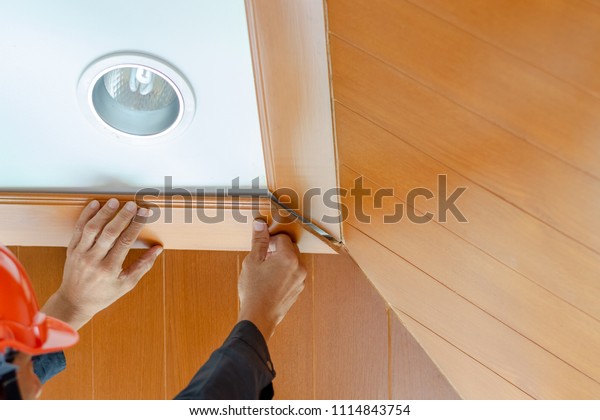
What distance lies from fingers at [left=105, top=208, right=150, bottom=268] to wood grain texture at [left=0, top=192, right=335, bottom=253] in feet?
0.06

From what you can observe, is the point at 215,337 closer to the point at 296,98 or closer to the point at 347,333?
the point at 347,333

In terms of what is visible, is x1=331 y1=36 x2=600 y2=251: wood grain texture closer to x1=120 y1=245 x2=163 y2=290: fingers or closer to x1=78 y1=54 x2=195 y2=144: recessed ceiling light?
x1=78 y1=54 x2=195 y2=144: recessed ceiling light

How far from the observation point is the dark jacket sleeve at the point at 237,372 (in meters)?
0.74

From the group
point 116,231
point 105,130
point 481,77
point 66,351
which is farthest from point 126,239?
point 481,77

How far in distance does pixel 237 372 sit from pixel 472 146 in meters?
0.40

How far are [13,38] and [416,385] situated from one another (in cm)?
84

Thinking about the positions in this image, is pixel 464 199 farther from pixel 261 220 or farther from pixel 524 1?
pixel 261 220

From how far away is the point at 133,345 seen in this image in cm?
120

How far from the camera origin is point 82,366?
1206 millimetres

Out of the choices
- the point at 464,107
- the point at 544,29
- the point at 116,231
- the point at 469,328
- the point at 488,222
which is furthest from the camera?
the point at 116,231

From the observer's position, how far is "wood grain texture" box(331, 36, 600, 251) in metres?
0.63

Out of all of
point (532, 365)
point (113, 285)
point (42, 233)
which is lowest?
point (532, 365)

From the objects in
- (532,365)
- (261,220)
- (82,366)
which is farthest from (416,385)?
(82,366)

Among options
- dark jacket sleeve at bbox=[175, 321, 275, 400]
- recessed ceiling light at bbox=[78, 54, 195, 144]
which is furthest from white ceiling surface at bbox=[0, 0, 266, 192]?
dark jacket sleeve at bbox=[175, 321, 275, 400]
